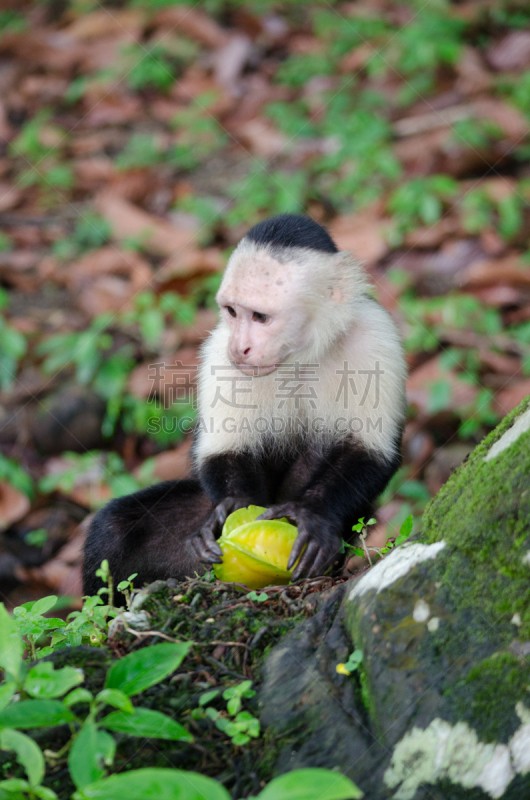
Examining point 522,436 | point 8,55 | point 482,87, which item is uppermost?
point 482,87

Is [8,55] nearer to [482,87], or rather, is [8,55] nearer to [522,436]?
[482,87]

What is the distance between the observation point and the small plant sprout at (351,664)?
1.30 metres

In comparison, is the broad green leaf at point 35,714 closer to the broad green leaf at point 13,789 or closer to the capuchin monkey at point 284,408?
the broad green leaf at point 13,789

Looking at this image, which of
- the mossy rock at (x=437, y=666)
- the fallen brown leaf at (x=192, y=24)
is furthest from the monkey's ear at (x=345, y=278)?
the fallen brown leaf at (x=192, y=24)

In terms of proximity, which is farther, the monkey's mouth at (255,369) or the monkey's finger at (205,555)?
the monkey's mouth at (255,369)

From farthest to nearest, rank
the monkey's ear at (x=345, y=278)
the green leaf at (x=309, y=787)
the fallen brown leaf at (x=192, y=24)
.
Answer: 1. the fallen brown leaf at (x=192, y=24)
2. the monkey's ear at (x=345, y=278)
3. the green leaf at (x=309, y=787)

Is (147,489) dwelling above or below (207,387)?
below

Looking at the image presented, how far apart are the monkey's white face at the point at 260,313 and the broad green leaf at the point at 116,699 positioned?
3.89 ft

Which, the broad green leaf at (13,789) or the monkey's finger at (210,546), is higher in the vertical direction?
the broad green leaf at (13,789)

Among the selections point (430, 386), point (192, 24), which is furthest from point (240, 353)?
point (192, 24)

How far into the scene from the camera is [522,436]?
4.67 ft

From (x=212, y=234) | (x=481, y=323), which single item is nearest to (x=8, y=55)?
(x=212, y=234)

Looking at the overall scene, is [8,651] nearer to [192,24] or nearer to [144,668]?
[144,668]

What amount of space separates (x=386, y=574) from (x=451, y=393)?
8.53 feet
